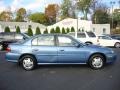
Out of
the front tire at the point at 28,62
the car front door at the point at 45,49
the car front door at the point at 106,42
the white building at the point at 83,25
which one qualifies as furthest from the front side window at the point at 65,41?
the white building at the point at 83,25

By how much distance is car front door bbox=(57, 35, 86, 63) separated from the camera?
38.9ft

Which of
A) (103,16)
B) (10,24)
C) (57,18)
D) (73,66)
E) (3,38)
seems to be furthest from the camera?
(57,18)

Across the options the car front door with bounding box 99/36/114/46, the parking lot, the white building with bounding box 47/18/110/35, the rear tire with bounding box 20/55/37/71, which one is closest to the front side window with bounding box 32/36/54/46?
the rear tire with bounding box 20/55/37/71

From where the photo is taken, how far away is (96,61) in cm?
1200

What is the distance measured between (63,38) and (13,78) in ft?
9.53

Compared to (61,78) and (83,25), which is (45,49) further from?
(83,25)

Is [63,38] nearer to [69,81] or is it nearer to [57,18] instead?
[69,81]

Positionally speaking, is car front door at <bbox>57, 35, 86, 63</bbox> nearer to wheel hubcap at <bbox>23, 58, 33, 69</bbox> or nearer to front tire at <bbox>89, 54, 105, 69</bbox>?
front tire at <bbox>89, 54, 105, 69</bbox>

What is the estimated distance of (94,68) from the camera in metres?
11.9

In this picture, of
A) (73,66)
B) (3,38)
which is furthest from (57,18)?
(73,66)

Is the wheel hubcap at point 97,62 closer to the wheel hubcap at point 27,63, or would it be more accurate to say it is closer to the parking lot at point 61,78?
the parking lot at point 61,78

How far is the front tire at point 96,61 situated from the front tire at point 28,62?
235 cm

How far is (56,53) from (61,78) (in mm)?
2029

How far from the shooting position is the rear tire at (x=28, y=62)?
472 inches
